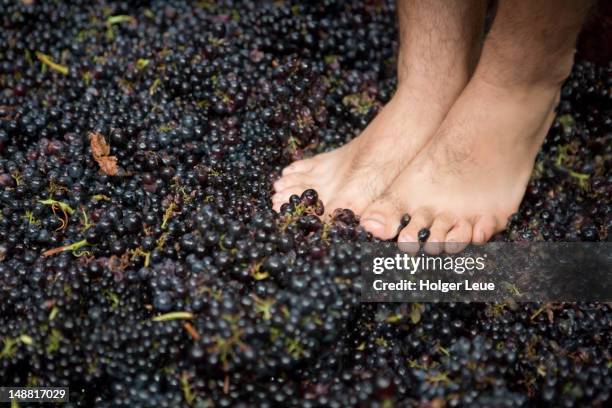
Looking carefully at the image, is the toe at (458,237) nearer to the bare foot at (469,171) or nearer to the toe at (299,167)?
the bare foot at (469,171)

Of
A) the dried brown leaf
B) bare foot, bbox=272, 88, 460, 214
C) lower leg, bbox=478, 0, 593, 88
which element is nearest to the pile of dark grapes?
the dried brown leaf

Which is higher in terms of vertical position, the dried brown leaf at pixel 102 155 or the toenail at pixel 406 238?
the dried brown leaf at pixel 102 155

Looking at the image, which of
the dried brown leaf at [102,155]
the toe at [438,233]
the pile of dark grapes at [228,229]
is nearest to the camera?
the pile of dark grapes at [228,229]

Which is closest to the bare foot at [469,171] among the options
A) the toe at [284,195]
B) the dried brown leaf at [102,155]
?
the toe at [284,195]

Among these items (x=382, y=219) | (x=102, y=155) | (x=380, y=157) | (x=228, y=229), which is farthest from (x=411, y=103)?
(x=102, y=155)

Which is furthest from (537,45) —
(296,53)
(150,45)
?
(150,45)

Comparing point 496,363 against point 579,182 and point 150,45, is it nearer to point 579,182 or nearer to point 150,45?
point 579,182

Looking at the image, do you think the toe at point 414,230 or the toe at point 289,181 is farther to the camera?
the toe at point 289,181

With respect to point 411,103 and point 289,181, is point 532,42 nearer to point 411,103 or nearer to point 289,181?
point 411,103
